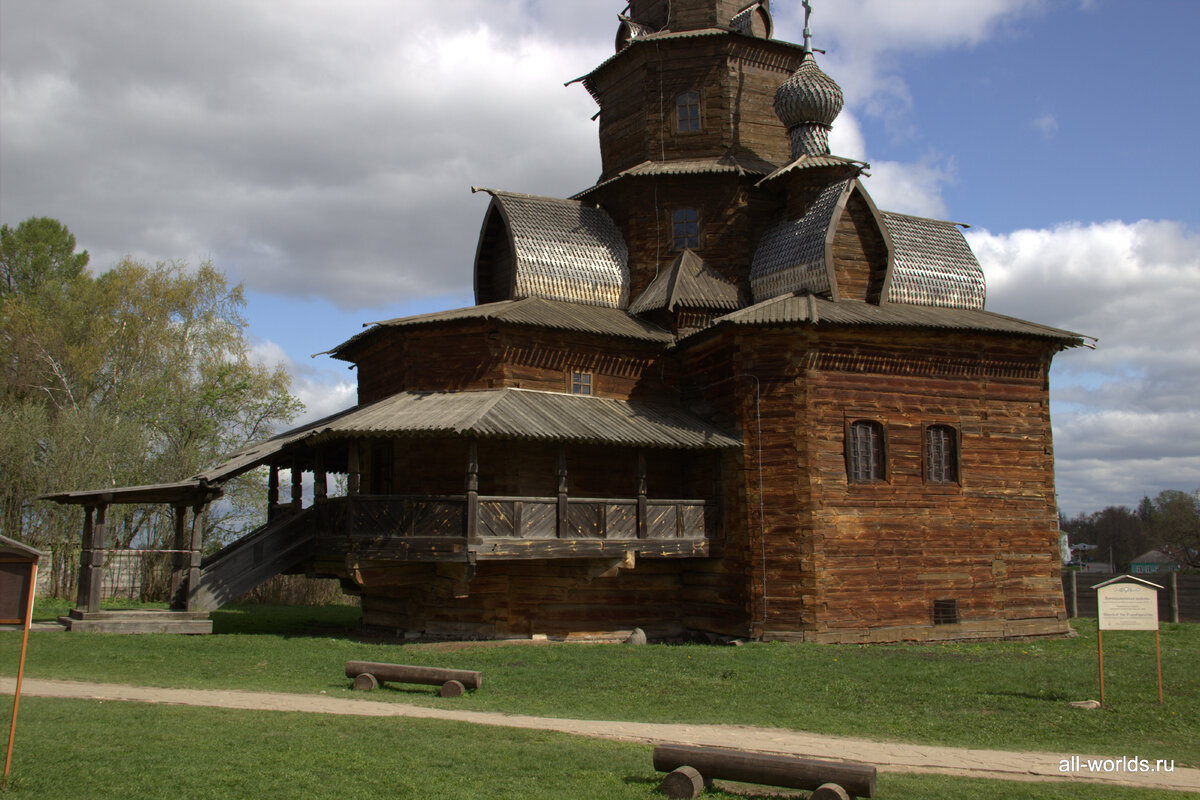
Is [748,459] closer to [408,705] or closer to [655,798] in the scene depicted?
[408,705]

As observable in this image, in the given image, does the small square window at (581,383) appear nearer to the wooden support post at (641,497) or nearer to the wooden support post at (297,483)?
the wooden support post at (641,497)

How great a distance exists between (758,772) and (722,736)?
2623 millimetres

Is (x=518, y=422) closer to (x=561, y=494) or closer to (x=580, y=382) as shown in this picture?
(x=561, y=494)

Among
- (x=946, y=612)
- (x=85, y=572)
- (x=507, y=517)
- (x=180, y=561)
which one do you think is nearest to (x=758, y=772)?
(x=507, y=517)

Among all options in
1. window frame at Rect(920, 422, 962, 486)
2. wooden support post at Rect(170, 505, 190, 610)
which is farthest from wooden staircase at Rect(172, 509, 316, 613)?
window frame at Rect(920, 422, 962, 486)

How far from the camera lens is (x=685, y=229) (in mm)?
21531

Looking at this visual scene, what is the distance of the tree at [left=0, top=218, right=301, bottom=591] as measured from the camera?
86.3ft

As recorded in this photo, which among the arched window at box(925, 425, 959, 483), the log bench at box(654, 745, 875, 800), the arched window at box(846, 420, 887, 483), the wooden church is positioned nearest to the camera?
the log bench at box(654, 745, 875, 800)

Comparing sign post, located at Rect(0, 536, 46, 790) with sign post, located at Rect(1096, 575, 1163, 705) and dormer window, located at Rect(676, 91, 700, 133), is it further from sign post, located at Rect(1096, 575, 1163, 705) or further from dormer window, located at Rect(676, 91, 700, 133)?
dormer window, located at Rect(676, 91, 700, 133)

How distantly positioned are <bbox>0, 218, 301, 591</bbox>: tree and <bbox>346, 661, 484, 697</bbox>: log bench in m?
18.2

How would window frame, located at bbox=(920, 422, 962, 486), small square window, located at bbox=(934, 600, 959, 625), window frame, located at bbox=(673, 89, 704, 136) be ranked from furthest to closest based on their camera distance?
window frame, located at bbox=(673, 89, 704, 136) → window frame, located at bbox=(920, 422, 962, 486) → small square window, located at bbox=(934, 600, 959, 625)

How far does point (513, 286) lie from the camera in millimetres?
20250

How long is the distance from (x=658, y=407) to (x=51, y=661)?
1123cm

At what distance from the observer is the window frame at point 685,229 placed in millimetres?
21406
